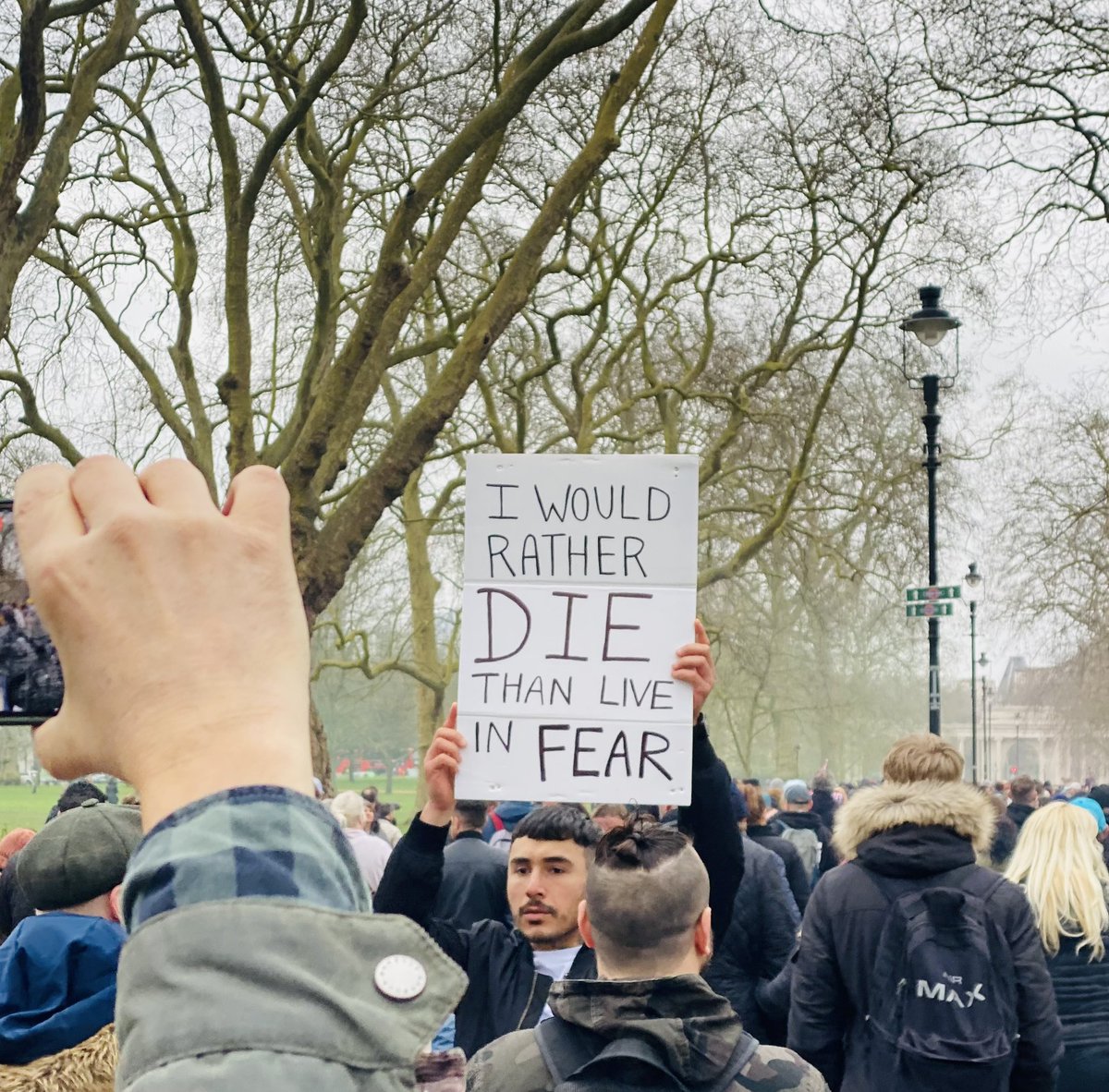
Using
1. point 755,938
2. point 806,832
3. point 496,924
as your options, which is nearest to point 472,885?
point 755,938

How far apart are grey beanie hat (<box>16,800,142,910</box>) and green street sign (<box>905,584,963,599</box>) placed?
12.5 metres

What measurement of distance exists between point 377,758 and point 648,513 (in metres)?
92.0

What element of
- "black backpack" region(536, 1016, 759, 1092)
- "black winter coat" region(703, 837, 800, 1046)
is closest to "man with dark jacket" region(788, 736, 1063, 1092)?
"black winter coat" region(703, 837, 800, 1046)

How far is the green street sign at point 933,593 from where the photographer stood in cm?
1502

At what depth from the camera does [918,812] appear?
478cm

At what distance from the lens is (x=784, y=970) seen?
573 cm

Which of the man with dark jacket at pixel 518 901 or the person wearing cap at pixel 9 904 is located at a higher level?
the man with dark jacket at pixel 518 901

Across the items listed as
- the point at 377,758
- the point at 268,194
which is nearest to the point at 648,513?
the point at 268,194

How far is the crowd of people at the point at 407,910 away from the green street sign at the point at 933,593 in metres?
7.29

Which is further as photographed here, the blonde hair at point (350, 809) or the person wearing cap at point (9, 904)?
the blonde hair at point (350, 809)

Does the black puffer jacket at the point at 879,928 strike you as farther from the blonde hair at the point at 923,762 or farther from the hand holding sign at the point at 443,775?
the hand holding sign at the point at 443,775

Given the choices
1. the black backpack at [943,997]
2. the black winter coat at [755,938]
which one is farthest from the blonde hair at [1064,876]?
the black winter coat at [755,938]

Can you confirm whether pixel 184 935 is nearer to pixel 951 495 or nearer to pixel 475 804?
pixel 475 804

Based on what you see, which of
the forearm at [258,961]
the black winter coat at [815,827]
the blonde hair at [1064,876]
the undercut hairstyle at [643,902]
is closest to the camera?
the forearm at [258,961]
